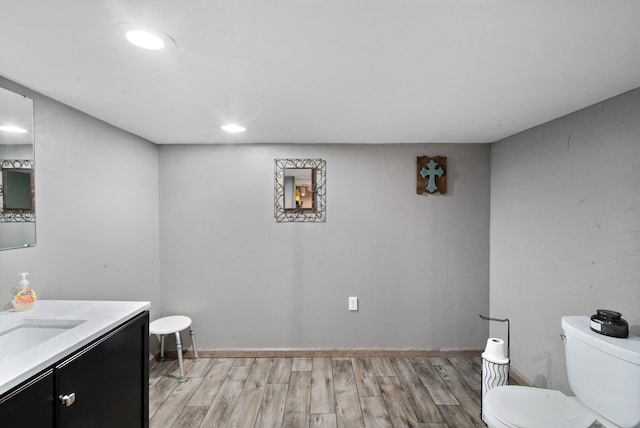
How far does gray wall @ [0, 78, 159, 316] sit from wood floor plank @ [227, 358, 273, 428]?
1.15 metres

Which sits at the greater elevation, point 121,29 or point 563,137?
point 121,29

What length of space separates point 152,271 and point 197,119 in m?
1.52

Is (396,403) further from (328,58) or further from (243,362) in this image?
(328,58)

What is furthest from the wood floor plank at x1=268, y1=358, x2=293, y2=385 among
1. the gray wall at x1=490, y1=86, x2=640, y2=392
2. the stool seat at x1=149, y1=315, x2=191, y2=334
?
the gray wall at x1=490, y1=86, x2=640, y2=392

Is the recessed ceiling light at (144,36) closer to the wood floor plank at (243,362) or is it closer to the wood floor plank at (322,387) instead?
the wood floor plank at (322,387)

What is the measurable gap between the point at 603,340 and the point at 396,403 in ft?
4.45

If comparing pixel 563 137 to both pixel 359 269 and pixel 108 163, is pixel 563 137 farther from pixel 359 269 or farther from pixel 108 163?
pixel 108 163

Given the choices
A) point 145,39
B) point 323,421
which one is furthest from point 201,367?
point 145,39

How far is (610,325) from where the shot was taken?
155 cm

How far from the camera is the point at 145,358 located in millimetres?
1653

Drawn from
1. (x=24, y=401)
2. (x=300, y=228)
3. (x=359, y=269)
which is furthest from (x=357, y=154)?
(x=24, y=401)

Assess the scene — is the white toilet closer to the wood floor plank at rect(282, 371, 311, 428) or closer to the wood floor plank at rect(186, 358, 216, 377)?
the wood floor plank at rect(282, 371, 311, 428)

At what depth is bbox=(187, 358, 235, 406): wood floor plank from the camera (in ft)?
7.57

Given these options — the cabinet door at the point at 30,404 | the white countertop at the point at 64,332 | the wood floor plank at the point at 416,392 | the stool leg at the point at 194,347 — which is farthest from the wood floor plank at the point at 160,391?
the wood floor plank at the point at 416,392
